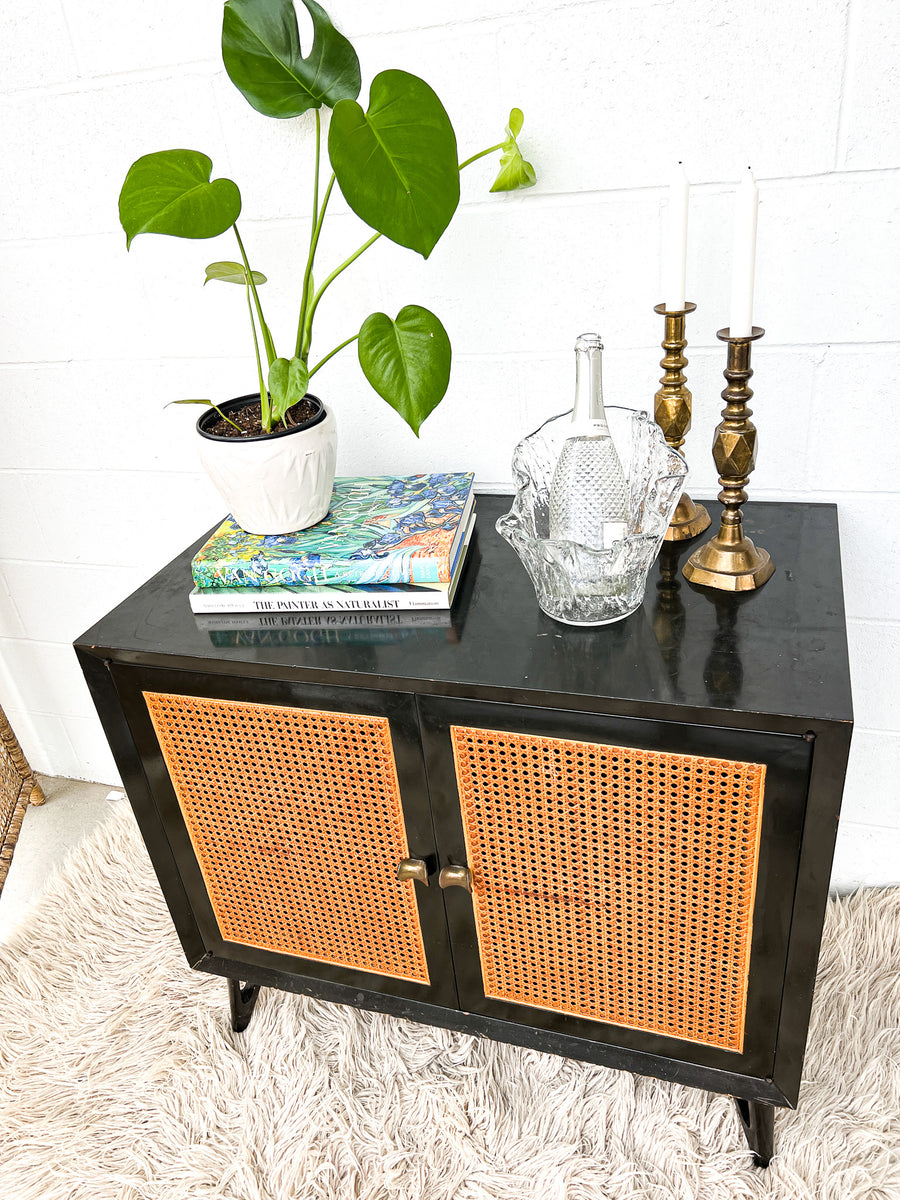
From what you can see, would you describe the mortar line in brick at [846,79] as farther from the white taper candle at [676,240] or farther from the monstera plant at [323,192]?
the monstera plant at [323,192]

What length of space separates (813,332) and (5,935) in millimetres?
1545

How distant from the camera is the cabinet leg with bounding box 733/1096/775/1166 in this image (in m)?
1.02

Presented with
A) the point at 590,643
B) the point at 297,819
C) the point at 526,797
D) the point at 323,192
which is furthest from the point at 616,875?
the point at 323,192

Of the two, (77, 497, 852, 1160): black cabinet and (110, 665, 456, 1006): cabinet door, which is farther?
(110, 665, 456, 1006): cabinet door

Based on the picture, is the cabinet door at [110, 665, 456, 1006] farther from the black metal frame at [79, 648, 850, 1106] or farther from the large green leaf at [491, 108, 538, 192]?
the large green leaf at [491, 108, 538, 192]

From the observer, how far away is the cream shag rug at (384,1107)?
3.51ft

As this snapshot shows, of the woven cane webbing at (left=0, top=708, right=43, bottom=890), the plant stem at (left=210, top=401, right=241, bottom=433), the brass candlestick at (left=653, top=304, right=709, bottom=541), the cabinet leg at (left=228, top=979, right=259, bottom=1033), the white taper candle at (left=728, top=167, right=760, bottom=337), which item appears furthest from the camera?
the woven cane webbing at (left=0, top=708, right=43, bottom=890)

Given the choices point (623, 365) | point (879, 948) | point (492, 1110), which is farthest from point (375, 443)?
point (879, 948)

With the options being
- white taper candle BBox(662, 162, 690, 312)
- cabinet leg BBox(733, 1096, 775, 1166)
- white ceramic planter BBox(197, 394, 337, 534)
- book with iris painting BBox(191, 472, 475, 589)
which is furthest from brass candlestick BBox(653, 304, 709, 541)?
cabinet leg BBox(733, 1096, 775, 1166)

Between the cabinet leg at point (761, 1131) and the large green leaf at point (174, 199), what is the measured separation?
1106 millimetres

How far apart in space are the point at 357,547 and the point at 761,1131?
816 mm

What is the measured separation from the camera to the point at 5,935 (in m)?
1.53

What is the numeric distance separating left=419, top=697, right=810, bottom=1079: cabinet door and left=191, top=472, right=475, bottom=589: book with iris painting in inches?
6.6

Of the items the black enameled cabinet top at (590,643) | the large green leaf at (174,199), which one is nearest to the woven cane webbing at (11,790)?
the black enameled cabinet top at (590,643)
